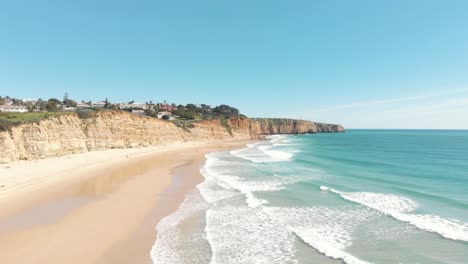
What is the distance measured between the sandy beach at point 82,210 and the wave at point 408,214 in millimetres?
9930

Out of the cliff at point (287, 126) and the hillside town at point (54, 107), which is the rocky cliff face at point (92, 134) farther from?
the cliff at point (287, 126)

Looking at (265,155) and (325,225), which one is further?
(265,155)

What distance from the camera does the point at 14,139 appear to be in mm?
30188

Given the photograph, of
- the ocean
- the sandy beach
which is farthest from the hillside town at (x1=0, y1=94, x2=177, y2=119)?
the ocean

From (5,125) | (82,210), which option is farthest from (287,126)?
(82,210)

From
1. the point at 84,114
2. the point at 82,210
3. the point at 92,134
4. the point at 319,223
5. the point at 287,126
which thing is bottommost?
the point at 82,210

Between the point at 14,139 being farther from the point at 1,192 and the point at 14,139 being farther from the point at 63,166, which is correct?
A: the point at 1,192

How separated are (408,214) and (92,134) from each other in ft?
134

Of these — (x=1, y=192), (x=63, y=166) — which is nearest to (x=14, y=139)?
(x=63, y=166)

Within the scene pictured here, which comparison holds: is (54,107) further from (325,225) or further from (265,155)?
(325,225)

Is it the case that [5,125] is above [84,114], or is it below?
below

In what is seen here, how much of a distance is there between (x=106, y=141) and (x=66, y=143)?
8.49 metres

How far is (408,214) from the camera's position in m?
13.7

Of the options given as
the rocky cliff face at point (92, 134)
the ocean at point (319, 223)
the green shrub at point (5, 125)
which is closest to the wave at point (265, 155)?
the ocean at point (319, 223)
